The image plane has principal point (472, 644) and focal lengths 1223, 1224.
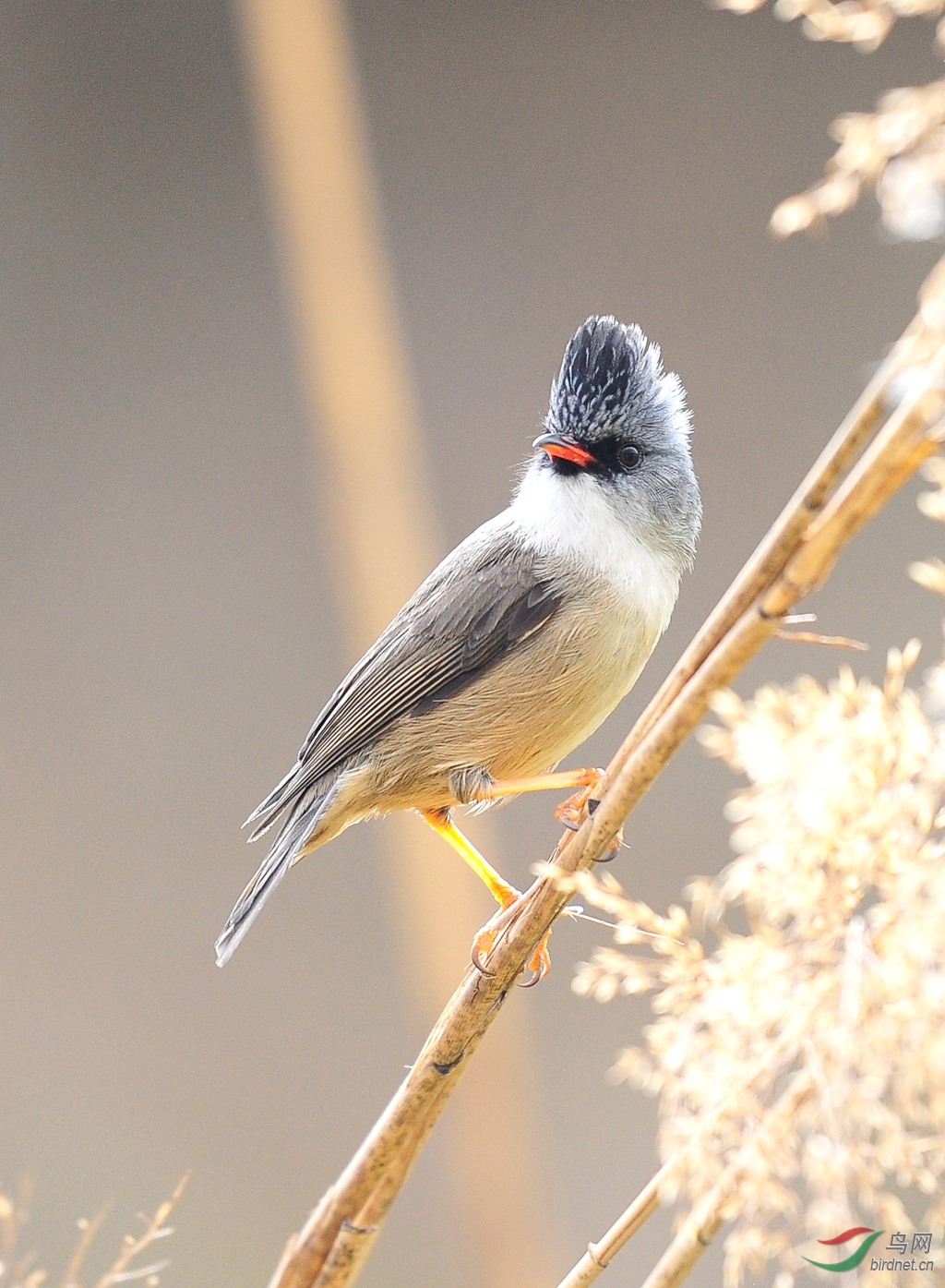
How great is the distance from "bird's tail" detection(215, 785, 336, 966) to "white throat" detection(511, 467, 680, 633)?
497 millimetres

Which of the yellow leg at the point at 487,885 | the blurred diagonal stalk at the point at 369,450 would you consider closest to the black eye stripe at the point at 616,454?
the yellow leg at the point at 487,885

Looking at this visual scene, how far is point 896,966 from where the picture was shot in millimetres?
604

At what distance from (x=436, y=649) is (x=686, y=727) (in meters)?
1.09

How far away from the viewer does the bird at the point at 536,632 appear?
5.45 feet

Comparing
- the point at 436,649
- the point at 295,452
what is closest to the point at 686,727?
the point at 436,649

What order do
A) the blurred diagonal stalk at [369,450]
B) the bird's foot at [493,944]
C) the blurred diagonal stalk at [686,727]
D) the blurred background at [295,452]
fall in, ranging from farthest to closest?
Answer: the blurred background at [295,452] < the blurred diagonal stalk at [369,450] < the bird's foot at [493,944] < the blurred diagonal stalk at [686,727]

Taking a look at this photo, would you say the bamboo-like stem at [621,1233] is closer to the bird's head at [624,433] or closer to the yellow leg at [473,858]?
the yellow leg at [473,858]

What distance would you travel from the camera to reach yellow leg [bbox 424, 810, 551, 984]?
1.47 m

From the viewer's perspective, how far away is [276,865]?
173 centimetres

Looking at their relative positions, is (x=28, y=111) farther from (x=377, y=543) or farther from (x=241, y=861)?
(x=241, y=861)

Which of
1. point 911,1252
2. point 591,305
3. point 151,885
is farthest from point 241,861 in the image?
point 911,1252

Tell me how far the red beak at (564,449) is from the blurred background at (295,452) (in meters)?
1.68

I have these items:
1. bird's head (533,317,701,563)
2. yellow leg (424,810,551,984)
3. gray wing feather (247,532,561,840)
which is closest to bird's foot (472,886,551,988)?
yellow leg (424,810,551,984)

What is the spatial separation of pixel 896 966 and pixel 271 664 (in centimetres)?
316
